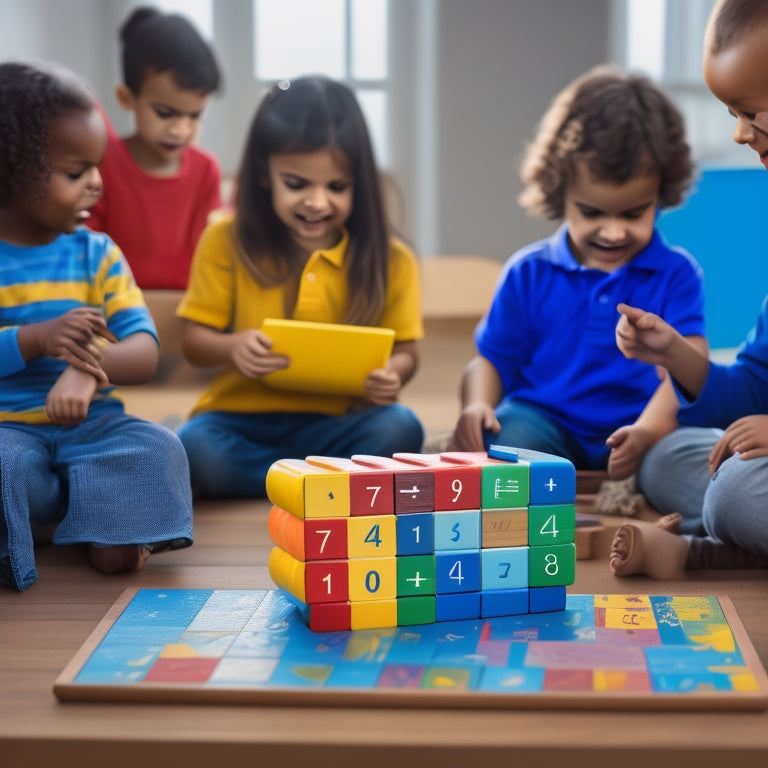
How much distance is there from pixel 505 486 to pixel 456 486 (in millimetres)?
45

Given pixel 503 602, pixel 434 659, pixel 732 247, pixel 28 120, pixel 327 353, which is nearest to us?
Answer: pixel 434 659

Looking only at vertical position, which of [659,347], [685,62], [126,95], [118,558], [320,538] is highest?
[685,62]

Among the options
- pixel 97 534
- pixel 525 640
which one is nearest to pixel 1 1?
pixel 97 534

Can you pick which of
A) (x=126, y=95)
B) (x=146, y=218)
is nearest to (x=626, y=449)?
(x=146, y=218)

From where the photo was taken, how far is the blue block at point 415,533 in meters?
0.94

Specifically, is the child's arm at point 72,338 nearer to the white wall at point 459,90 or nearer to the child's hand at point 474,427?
the child's hand at point 474,427

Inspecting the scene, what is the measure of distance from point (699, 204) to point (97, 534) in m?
1.38

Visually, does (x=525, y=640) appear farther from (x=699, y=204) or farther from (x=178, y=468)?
(x=699, y=204)

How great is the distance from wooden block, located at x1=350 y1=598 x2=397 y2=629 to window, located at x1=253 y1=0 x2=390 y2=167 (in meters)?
2.62

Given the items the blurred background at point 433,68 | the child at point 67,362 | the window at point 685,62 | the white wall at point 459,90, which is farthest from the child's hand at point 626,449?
the white wall at point 459,90

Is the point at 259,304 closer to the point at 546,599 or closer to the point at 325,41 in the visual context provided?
the point at 546,599

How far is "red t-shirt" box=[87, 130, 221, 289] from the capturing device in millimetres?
2033

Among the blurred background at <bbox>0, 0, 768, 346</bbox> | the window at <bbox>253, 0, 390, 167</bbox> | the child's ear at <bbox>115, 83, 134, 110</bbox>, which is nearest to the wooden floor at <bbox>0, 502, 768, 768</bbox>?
the child's ear at <bbox>115, 83, 134, 110</bbox>

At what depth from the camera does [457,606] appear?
0.97 metres
